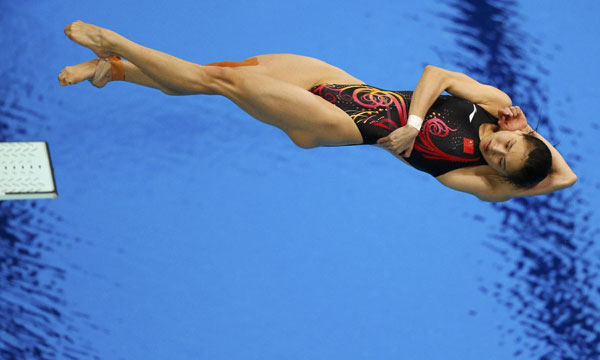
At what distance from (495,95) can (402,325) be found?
122cm

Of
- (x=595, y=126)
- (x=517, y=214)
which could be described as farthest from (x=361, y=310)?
(x=595, y=126)

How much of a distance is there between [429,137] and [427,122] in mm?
50

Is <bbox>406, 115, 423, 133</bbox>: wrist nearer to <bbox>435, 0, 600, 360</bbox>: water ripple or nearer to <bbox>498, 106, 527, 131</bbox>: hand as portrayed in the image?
<bbox>498, 106, 527, 131</bbox>: hand

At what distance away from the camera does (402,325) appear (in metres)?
3.09

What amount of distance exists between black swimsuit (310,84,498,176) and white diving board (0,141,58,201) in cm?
110

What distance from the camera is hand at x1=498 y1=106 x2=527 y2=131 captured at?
226 cm

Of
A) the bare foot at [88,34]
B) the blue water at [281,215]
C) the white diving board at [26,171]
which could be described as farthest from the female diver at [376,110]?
the blue water at [281,215]

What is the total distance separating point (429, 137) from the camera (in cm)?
228

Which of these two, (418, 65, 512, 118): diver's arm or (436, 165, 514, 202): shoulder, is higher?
(418, 65, 512, 118): diver's arm

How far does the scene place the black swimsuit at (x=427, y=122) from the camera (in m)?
2.27

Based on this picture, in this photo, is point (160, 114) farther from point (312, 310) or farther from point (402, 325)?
point (402, 325)

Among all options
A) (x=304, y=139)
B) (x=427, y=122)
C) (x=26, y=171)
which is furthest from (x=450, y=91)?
(x=26, y=171)

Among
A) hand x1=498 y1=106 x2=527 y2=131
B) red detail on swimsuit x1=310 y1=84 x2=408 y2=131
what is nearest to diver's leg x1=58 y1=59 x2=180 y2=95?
red detail on swimsuit x1=310 y1=84 x2=408 y2=131

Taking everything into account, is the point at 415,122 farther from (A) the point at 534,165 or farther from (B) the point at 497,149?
(A) the point at 534,165
